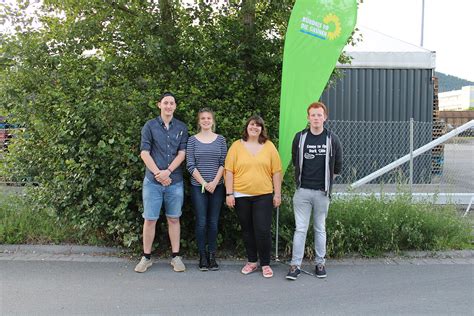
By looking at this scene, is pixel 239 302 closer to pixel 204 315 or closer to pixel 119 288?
pixel 204 315

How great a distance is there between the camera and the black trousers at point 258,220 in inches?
185

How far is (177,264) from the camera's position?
4.88 meters

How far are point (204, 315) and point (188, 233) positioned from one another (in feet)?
5.51

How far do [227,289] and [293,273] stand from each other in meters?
0.77

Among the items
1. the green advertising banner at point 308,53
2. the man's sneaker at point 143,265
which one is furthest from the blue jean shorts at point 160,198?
the green advertising banner at point 308,53

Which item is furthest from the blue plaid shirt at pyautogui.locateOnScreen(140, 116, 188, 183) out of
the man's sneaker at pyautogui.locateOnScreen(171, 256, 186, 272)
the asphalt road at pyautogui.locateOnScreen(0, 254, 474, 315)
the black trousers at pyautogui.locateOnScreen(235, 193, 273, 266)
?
the asphalt road at pyautogui.locateOnScreen(0, 254, 474, 315)

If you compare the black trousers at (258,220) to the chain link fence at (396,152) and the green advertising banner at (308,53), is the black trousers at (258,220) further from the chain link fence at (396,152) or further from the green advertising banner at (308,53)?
the chain link fence at (396,152)

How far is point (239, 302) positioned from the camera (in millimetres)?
4055

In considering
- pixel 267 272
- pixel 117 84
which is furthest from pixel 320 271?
pixel 117 84

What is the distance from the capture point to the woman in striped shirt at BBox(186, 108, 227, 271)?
15.6ft

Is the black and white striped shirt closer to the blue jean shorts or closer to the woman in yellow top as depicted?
the woman in yellow top

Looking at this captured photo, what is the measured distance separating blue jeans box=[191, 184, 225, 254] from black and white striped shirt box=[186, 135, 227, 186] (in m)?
0.16

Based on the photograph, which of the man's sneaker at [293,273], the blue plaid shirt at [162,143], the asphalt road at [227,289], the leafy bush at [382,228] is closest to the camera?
the asphalt road at [227,289]

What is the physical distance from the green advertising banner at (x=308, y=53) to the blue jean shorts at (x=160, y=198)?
128 cm
